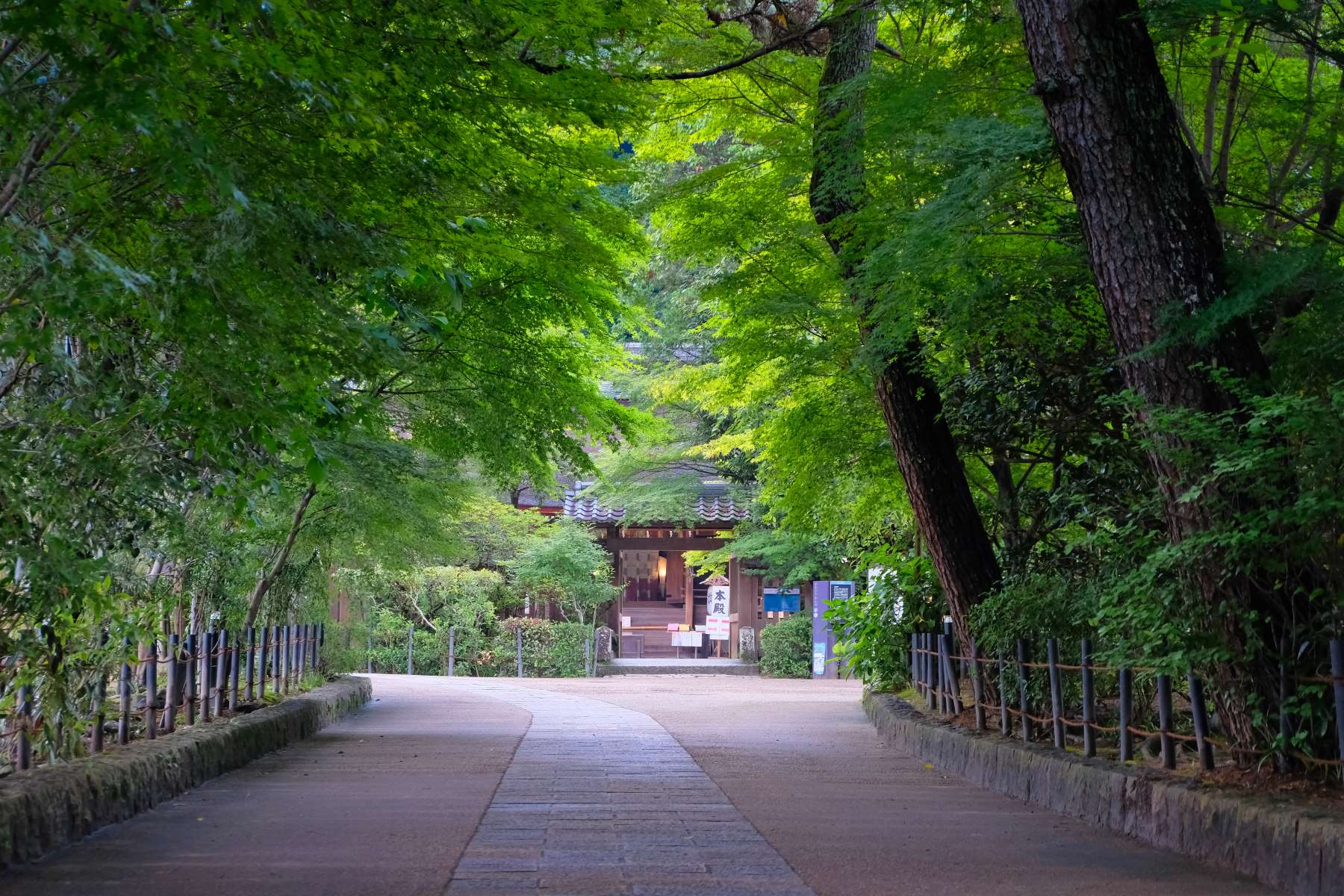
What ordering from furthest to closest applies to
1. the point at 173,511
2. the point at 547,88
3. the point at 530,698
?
the point at 530,698
the point at 547,88
the point at 173,511

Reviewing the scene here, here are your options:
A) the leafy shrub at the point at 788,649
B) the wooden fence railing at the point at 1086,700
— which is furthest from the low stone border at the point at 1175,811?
the leafy shrub at the point at 788,649

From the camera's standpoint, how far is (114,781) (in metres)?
7.26

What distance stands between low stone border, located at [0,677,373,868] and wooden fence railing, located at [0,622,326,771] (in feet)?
0.62

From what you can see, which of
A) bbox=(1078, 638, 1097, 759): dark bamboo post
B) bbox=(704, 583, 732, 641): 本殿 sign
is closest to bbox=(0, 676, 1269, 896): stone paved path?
bbox=(1078, 638, 1097, 759): dark bamboo post

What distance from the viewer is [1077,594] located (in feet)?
31.3

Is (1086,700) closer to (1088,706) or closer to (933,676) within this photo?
(1088,706)

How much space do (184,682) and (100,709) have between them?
207 cm

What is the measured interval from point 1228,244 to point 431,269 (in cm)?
459

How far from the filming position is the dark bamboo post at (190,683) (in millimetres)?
9883

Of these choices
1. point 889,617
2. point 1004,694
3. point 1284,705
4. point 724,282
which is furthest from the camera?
point 889,617

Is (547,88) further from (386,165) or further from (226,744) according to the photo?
(226,744)

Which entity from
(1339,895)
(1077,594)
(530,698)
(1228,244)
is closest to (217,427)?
(1339,895)

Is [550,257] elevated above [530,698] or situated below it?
above

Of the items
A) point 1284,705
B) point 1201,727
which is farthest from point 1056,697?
point 1284,705
